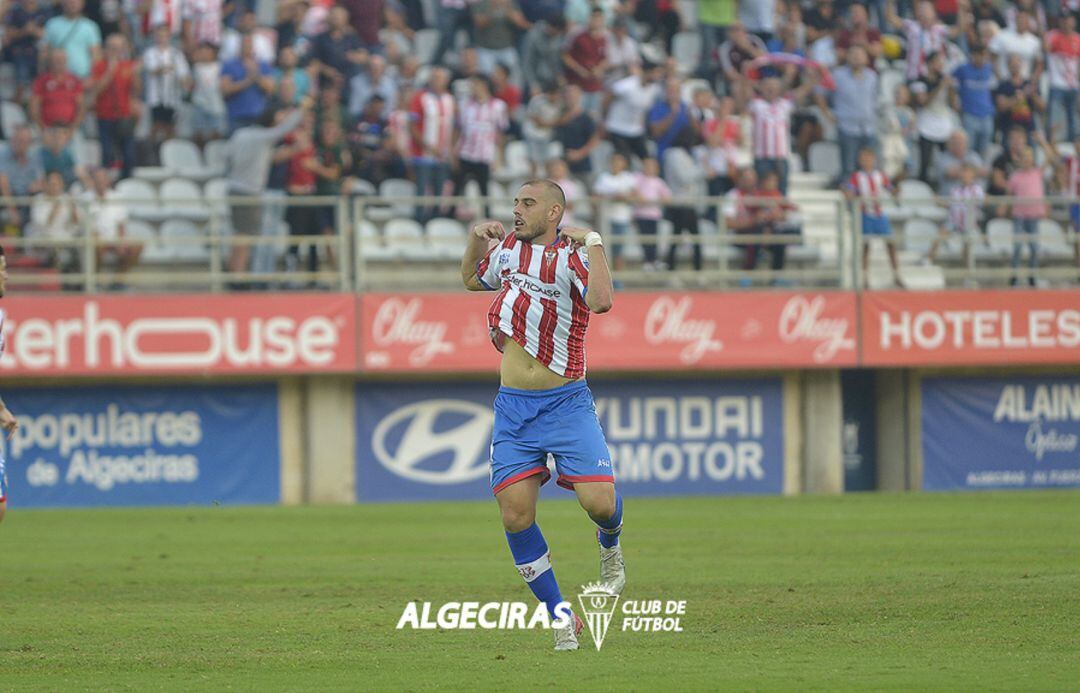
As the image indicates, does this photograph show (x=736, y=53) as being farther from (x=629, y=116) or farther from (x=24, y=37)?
(x=24, y=37)

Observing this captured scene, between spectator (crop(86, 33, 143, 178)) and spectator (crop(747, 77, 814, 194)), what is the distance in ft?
29.3

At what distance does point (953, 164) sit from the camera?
93.9 feet

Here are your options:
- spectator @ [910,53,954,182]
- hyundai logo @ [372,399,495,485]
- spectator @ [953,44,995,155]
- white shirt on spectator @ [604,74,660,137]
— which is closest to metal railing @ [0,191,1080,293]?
white shirt on spectator @ [604,74,660,137]

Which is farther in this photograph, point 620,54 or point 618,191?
point 620,54

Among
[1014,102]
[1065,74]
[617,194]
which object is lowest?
[617,194]

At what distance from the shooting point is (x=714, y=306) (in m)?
25.3

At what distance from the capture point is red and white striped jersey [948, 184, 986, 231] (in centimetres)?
2678

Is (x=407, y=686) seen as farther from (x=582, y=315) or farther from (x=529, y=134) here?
(x=529, y=134)

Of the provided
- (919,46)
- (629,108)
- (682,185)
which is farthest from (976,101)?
(629,108)

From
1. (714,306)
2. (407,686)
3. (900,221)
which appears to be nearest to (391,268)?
(714,306)

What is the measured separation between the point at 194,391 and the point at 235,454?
1.02 metres

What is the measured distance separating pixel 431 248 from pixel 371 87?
2486mm

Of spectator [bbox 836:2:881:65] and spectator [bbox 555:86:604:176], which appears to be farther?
A: spectator [bbox 836:2:881:65]

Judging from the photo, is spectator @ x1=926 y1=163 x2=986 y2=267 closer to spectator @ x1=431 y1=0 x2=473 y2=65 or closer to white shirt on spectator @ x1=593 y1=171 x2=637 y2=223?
white shirt on spectator @ x1=593 y1=171 x2=637 y2=223
